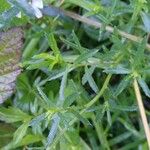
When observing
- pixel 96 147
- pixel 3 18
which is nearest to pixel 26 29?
pixel 3 18

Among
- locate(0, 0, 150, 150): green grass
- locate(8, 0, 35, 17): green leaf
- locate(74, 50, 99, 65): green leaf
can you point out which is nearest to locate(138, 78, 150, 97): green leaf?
locate(0, 0, 150, 150): green grass

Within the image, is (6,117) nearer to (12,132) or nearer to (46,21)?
(12,132)

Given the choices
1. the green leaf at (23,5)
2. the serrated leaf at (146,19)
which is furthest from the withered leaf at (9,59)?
the serrated leaf at (146,19)

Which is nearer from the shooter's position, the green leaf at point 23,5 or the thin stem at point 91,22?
the green leaf at point 23,5

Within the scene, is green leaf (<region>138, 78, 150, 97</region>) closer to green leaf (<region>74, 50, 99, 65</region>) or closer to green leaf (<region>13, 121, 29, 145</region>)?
green leaf (<region>74, 50, 99, 65</region>)

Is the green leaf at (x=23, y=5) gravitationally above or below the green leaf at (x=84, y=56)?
above

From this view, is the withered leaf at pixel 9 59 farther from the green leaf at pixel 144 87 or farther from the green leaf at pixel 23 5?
the green leaf at pixel 144 87
